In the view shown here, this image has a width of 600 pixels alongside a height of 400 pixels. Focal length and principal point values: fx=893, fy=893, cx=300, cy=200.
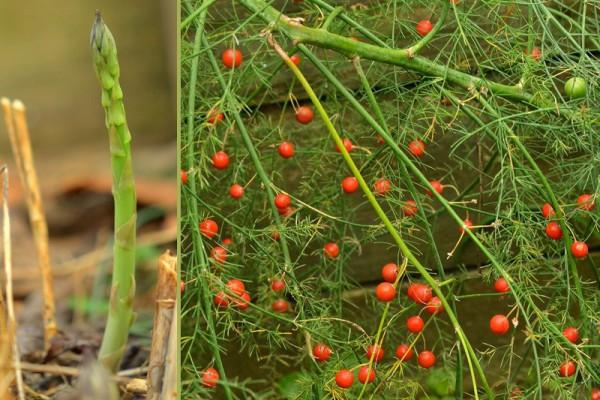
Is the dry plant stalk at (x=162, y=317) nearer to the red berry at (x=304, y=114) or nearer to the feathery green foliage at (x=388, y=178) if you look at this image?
the feathery green foliage at (x=388, y=178)

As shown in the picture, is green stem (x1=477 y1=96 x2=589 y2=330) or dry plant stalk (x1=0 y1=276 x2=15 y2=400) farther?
green stem (x1=477 y1=96 x2=589 y2=330)

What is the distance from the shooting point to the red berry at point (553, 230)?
95 centimetres

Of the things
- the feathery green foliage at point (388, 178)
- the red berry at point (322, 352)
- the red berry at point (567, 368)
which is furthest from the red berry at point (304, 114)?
the red berry at point (567, 368)

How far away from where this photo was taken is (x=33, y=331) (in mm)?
916

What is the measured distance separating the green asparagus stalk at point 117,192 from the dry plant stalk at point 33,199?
0.16 metres

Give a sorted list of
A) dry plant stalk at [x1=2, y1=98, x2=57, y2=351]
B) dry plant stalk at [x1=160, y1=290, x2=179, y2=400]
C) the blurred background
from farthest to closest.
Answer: dry plant stalk at [x1=2, y1=98, x2=57, y2=351], dry plant stalk at [x1=160, y1=290, x2=179, y2=400], the blurred background

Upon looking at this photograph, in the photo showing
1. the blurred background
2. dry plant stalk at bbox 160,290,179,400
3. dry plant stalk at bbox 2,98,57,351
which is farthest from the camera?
dry plant stalk at bbox 2,98,57,351

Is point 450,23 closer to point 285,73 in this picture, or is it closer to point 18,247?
point 285,73

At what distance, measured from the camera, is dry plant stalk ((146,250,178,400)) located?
24.1 inches

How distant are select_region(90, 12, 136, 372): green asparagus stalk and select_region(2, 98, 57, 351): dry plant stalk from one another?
161mm

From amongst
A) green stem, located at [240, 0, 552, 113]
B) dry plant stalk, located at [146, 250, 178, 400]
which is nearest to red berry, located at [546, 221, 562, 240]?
green stem, located at [240, 0, 552, 113]

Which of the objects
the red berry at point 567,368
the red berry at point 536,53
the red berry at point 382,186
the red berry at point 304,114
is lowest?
the red berry at point 567,368

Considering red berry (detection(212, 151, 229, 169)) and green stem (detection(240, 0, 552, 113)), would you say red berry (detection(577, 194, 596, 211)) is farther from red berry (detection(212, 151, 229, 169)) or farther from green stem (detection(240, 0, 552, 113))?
red berry (detection(212, 151, 229, 169))

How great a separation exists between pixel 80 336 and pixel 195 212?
0.16m
